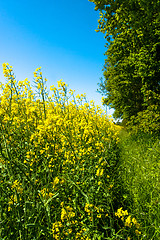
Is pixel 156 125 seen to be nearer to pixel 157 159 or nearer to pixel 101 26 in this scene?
pixel 157 159

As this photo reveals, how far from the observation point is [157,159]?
3.60 m

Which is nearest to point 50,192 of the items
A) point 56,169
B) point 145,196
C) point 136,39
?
point 56,169

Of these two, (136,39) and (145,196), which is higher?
(136,39)

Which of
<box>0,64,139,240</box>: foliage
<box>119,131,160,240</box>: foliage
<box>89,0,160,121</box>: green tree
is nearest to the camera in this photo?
<box>0,64,139,240</box>: foliage

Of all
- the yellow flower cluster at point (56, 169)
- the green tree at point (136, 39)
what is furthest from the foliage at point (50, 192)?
the green tree at point (136, 39)

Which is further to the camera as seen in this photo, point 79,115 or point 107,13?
point 107,13

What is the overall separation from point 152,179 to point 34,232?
2007mm

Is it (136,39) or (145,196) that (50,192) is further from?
(136,39)

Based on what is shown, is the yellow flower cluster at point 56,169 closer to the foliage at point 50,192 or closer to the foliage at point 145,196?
the foliage at point 50,192

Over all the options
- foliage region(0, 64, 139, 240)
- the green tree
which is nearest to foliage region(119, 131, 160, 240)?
foliage region(0, 64, 139, 240)

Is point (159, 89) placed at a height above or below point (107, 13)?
below

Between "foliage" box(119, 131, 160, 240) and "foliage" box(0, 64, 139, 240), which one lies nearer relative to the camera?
"foliage" box(0, 64, 139, 240)

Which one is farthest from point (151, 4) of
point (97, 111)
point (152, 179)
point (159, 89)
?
point (152, 179)

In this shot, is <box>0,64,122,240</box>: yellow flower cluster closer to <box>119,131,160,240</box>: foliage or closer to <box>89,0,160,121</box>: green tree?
<box>119,131,160,240</box>: foliage
